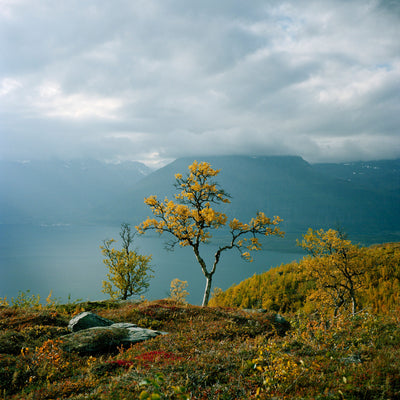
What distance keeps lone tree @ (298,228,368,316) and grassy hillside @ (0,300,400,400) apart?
10.4m

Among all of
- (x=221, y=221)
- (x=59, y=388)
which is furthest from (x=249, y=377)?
(x=221, y=221)

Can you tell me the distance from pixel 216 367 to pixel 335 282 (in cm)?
2161

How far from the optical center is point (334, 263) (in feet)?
Result: 81.1

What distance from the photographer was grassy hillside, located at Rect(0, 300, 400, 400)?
7180 mm

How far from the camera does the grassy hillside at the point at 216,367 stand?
23.6 feet

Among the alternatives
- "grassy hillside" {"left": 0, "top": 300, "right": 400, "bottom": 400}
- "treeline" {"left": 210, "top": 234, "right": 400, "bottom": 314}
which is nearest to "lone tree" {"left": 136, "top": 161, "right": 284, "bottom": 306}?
"treeline" {"left": 210, "top": 234, "right": 400, "bottom": 314}

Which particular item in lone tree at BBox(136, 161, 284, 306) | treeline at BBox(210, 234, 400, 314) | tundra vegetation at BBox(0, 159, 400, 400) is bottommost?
treeline at BBox(210, 234, 400, 314)

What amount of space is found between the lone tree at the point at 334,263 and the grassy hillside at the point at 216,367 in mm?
10384

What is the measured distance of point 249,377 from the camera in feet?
27.1

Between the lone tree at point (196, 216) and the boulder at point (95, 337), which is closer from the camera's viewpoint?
the boulder at point (95, 337)

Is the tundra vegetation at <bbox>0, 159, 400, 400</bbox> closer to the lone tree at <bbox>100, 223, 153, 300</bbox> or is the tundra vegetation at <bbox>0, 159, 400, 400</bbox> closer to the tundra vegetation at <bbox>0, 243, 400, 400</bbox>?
the tundra vegetation at <bbox>0, 243, 400, 400</bbox>

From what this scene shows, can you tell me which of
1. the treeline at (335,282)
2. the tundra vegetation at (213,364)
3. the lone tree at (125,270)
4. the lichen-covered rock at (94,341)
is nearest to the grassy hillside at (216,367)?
the tundra vegetation at (213,364)

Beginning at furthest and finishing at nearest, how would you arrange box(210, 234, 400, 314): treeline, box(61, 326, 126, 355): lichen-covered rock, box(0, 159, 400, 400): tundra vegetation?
box(210, 234, 400, 314): treeline
box(61, 326, 126, 355): lichen-covered rock
box(0, 159, 400, 400): tundra vegetation

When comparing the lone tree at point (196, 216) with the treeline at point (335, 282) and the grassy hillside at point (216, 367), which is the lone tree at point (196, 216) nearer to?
the treeline at point (335, 282)
